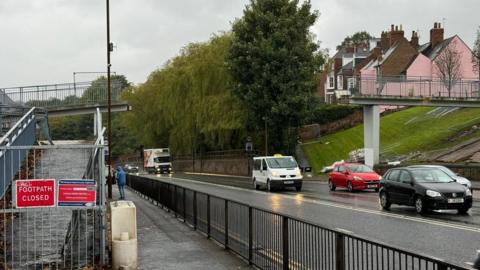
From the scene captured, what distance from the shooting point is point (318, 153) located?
5631 cm

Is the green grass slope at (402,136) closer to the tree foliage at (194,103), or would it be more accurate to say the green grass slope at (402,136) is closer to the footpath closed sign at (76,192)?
the tree foliage at (194,103)

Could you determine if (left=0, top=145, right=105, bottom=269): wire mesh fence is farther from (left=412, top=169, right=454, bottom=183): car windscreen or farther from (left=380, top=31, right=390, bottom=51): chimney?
(left=380, top=31, right=390, bottom=51): chimney

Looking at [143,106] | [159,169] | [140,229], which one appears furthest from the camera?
[143,106]

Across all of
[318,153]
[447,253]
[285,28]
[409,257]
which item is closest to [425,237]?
[447,253]

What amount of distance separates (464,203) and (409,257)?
13.6 meters

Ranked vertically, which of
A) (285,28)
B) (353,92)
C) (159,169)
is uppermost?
(285,28)

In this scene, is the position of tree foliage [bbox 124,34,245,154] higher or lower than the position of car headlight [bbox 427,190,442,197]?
higher

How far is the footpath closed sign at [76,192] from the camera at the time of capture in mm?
8656

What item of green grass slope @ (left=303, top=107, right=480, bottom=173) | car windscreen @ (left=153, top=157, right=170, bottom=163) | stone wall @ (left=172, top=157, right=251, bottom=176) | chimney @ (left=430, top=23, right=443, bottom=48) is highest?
chimney @ (left=430, top=23, right=443, bottom=48)

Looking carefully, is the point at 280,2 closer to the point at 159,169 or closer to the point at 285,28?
the point at 285,28

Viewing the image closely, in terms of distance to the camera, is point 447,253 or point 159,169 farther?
point 159,169

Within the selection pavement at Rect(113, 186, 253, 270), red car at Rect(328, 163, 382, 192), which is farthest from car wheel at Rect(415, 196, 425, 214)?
red car at Rect(328, 163, 382, 192)

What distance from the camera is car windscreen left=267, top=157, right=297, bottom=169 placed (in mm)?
31312

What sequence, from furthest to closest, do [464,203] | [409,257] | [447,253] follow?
[464,203]
[447,253]
[409,257]
